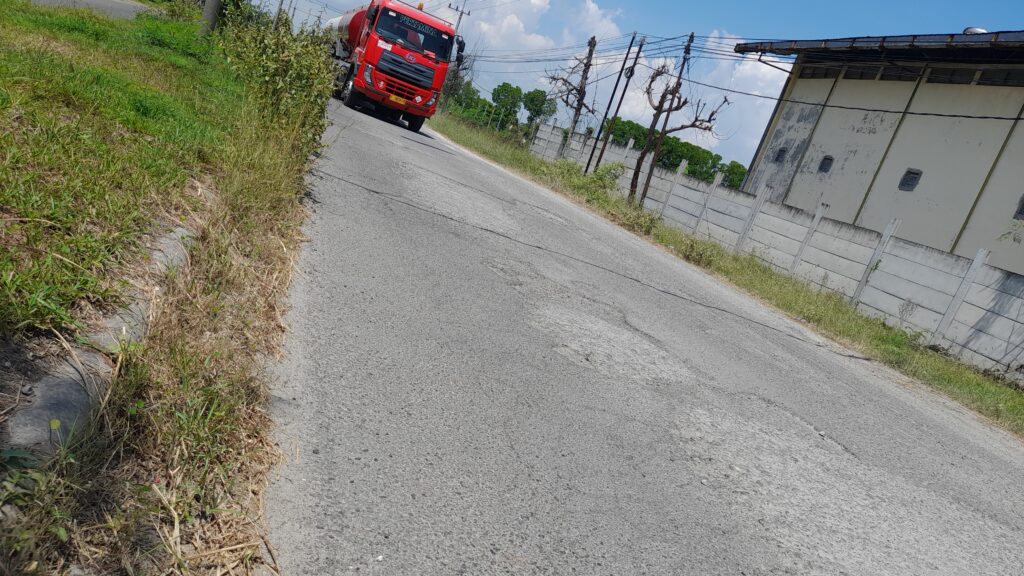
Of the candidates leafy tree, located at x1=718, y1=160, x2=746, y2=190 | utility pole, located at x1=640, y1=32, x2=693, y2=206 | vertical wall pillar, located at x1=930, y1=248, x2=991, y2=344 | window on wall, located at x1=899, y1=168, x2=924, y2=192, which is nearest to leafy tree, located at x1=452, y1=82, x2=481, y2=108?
leafy tree, located at x1=718, y1=160, x2=746, y2=190

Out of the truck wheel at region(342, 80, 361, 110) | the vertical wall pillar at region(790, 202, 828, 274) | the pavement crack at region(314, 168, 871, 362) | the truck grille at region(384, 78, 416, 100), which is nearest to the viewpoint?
the pavement crack at region(314, 168, 871, 362)

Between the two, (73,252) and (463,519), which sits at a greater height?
(73,252)

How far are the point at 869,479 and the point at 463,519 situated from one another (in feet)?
8.95

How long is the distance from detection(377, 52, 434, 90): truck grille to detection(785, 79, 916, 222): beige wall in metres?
12.9

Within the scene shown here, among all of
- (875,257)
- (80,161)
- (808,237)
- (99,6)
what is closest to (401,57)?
(99,6)

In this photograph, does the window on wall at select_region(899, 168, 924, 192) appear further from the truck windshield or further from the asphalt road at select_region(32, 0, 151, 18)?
the asphalt road at select_region(32, 0, 151, 18)

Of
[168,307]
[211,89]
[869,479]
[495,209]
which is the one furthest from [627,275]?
[168,307]

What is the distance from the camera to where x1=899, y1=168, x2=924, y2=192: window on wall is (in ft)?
63.5

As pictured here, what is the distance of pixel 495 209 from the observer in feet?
31.1

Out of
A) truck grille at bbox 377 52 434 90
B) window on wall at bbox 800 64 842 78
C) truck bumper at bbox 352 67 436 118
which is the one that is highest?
window on wall at bbox 800 64 842 78

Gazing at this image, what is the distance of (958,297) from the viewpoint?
1166cm

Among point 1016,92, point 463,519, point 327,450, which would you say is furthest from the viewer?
point 1016,92

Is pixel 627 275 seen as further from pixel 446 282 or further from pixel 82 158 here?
pixel 82 158

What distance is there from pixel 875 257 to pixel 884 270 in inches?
13.9
